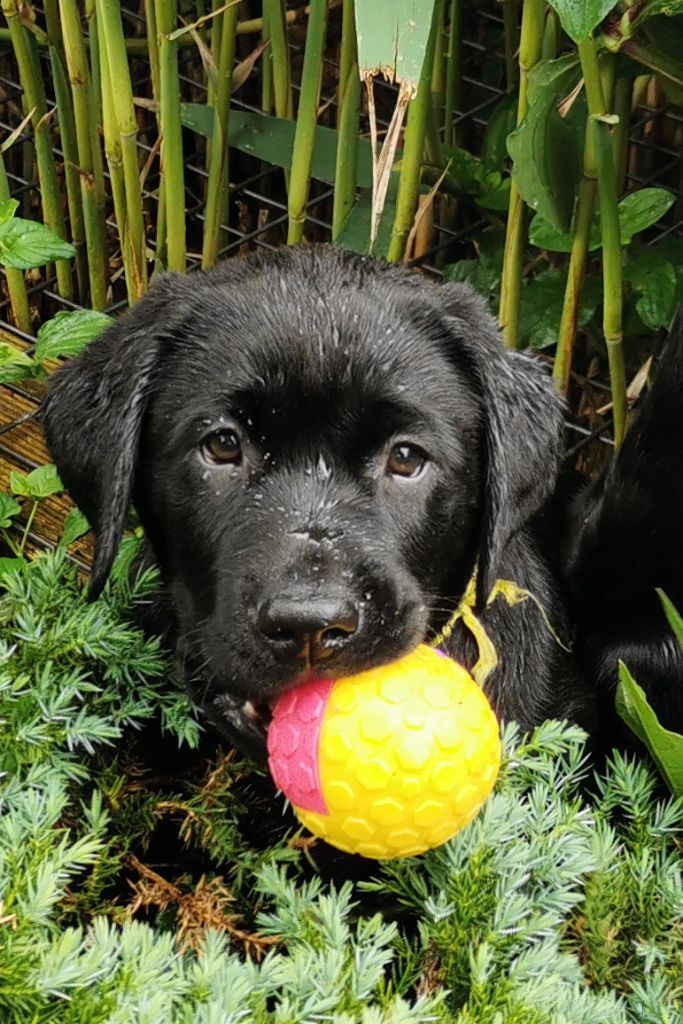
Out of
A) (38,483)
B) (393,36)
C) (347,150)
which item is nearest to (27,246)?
(38,483)

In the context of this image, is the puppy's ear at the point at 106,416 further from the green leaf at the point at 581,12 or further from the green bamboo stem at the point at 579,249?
the green bamboo stem at the point at 579,249

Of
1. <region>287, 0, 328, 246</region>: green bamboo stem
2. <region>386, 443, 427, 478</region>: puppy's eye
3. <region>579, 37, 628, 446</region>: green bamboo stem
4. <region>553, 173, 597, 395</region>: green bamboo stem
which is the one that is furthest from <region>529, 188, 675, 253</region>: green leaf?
<region>386, 443, 427, 478</region>: puppy's eye

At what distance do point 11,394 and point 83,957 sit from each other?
91.2 inches

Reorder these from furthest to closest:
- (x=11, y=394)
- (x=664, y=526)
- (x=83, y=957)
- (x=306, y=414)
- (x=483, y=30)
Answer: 1. (x=483, y=30)
2. (x=11, y=394)
3. (x=664, y=526)
4. (x=306, y=414)
5. (x=83, y=957)

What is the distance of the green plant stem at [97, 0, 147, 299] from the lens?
3213 mm

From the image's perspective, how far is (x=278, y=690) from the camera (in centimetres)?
213

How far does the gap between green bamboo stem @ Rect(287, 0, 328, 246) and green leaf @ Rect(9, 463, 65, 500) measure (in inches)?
28.2

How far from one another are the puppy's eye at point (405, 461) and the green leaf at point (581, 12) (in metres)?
0.74

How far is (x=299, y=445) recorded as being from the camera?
91.0 inches

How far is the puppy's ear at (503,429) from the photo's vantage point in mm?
2467

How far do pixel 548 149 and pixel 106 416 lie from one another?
1156 mm

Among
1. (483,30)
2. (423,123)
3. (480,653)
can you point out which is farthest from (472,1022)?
(483,30)

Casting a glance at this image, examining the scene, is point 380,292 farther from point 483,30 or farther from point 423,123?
point 483,30

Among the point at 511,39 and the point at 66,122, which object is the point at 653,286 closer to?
the point at 511,39
